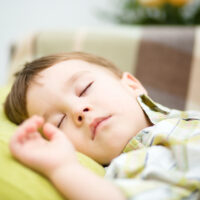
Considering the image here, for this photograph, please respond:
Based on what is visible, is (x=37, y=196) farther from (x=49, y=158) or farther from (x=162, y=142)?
(x=162, y=142)

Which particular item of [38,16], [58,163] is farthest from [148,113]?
[38,16]

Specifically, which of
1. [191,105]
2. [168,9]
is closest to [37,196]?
[191,105]

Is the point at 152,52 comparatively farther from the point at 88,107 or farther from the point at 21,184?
the point at 21,184

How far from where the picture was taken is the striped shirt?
58 centimetres

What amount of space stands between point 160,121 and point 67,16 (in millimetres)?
1914

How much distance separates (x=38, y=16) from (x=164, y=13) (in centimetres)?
102

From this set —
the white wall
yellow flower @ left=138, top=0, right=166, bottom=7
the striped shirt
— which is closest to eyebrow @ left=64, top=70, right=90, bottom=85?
the striped shirt

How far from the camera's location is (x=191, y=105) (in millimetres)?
1339

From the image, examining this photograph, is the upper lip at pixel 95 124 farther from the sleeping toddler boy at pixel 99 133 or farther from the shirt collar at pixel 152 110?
the shirt collar at pixel 152 110

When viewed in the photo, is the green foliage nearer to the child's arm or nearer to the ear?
the ear

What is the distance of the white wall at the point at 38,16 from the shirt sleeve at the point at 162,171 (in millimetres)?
1764

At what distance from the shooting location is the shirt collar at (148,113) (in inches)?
30.5

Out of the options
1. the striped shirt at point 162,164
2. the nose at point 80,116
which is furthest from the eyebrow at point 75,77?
the striped shirt at point 162,164

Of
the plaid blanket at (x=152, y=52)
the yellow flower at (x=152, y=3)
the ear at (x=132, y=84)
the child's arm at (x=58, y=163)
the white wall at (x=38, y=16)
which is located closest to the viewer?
the child's arm at (x=58, y=163)
